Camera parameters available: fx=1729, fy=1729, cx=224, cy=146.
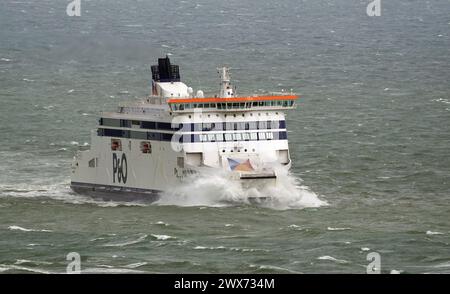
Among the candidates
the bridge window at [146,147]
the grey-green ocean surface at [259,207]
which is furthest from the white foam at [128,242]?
the bridge window at [146,147]

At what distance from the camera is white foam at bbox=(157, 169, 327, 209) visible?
93000 mm

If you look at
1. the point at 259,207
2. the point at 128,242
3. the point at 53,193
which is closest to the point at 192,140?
the point at 259,207

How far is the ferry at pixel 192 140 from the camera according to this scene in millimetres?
94938

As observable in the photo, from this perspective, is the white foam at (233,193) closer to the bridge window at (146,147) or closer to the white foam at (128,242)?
the bridge window at (146,147)

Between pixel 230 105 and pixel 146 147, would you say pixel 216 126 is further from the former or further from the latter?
pixel 146 147

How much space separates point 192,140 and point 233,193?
→ 4208 millimetres

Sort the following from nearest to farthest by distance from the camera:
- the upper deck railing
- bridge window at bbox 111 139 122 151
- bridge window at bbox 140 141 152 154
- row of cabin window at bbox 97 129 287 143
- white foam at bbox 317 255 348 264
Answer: white foam at bbox 317 255 348 264
row of cabin window at bbox 97 129 287 143
the upper deck railing
bridge window at bbox 140 141 152 154
bridge window at bbox 111 139 122 151

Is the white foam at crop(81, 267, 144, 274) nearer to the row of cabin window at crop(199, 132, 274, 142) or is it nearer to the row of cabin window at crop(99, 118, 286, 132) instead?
the row of cabin window at crop(199, 132, 274, 142)

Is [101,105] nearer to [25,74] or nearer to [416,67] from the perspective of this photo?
[25,74]

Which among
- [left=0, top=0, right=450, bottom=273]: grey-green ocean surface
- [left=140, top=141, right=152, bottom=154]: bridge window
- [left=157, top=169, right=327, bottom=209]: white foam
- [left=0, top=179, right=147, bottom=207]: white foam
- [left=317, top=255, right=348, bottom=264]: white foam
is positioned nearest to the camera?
[left=317, top=255, right=348, bottom=264]: white foam

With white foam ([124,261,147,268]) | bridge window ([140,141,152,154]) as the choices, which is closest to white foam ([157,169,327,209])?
bridge window ([140,141,152,154])

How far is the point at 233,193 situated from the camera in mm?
92938

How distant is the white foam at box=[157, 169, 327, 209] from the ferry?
12.3 inches
